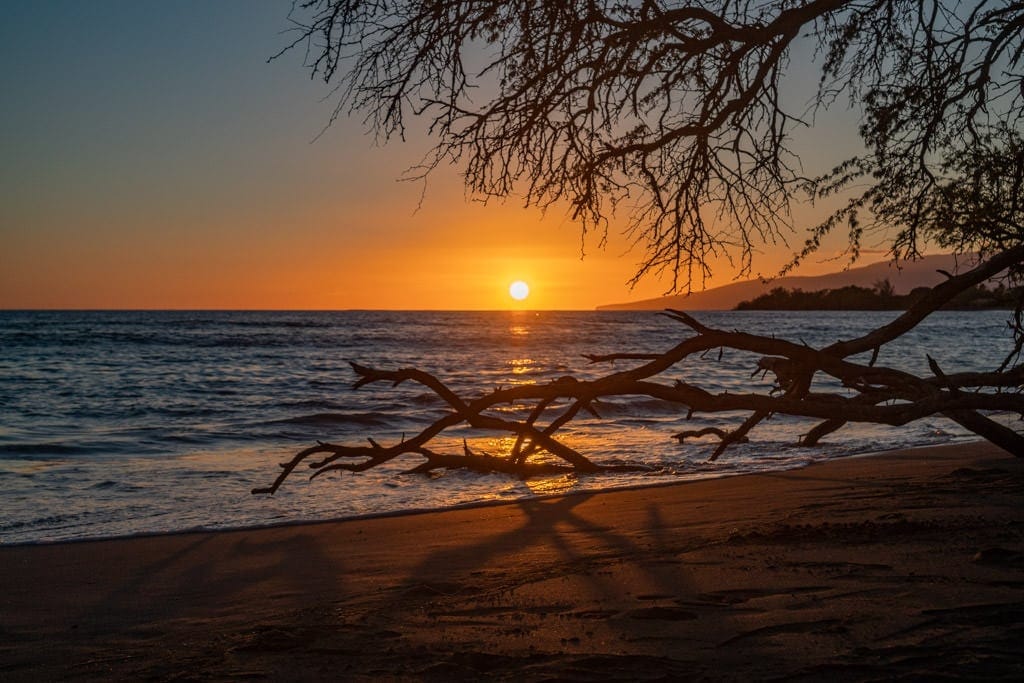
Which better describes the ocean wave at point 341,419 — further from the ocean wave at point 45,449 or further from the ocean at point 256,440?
the ocean wave at point 45,449

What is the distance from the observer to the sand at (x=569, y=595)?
11.4ft

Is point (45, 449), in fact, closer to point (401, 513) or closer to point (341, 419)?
point (341, 419)

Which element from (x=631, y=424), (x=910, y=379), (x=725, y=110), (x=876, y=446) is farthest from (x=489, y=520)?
(x=631, y=424)

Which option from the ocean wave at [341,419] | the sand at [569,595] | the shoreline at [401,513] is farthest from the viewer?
the ocean wave at [341,419]

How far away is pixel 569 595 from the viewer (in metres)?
4.58

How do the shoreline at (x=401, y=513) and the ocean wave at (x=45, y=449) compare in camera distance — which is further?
the ocean wave at (x=45, y=449)

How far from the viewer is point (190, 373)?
2977 cm

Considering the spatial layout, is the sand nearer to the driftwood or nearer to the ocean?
the driftwood

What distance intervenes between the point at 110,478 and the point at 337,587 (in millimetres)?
6537

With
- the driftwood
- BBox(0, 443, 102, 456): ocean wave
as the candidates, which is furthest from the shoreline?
BBox(0, 443, 102, 456): ocean wave

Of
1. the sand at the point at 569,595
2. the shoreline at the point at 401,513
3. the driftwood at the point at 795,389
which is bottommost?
the shoreline at the point at 401,513

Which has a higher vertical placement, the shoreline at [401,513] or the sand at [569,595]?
the sand at [569,595]

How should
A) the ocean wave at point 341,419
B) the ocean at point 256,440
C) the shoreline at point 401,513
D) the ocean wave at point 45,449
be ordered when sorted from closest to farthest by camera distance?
the shoreline at point 401,513 < the ocean at point 256,440 < the ocean wave at point 45,449 < the ocean wave at point 341,419

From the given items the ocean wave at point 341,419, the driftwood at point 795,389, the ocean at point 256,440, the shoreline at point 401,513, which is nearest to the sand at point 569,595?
the shoreline at point 401,513
